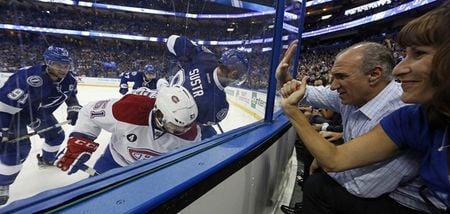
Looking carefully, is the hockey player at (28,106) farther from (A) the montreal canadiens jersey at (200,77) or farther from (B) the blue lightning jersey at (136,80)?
(A) the montreal canadiens jersey at (200,77)

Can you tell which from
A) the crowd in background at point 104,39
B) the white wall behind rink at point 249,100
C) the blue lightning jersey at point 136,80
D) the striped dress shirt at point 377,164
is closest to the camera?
the crowd in background at point 104,39

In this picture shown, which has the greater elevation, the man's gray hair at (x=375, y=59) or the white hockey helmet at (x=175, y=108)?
the man's gray hair at (x=375, y=59)

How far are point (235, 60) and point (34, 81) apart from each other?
939mm

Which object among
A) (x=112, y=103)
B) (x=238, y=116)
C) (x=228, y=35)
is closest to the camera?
(x=112, y=103)

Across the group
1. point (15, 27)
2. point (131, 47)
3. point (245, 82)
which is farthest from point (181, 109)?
point (245, 82)

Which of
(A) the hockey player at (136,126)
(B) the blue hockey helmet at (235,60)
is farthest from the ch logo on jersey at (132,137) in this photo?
(B) the blue hockey helmet at (235,60)

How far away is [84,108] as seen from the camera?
1107 mm

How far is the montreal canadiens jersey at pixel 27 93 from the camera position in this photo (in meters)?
0.69

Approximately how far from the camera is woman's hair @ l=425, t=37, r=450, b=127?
0.62 m

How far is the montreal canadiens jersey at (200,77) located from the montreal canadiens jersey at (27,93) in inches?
16.8

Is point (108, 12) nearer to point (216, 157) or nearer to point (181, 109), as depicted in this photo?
point (181, 109)

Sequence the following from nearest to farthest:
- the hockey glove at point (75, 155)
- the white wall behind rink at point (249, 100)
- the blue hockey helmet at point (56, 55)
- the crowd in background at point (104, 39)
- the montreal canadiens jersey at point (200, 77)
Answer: the crowd in background at point (104, 39), the blue hockey helmet at point (56, 55), the hockey glove at point (75, 155), the montreal canadiens jersey at point (200, 77), the white wall behind rink at point (249, 100)

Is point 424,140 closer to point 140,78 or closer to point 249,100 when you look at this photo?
point 140,78

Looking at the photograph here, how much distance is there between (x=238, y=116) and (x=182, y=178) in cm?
114
